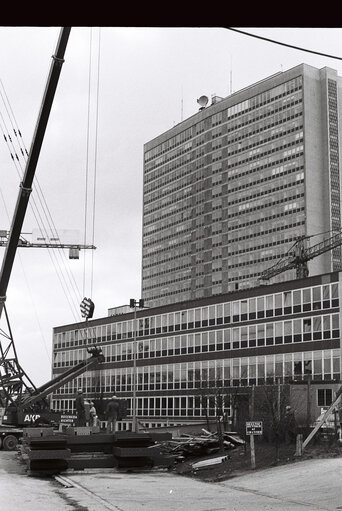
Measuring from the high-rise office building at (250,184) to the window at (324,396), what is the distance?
7745 centimetres

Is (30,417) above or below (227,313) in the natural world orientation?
below

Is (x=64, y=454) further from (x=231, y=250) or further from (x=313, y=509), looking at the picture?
(x=231, y=250)

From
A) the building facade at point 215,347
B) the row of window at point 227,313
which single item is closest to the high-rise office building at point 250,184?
the row of window at point 227,313

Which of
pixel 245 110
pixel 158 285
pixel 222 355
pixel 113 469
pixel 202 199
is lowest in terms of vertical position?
pixel 113 469

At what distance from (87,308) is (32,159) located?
51.5 ft

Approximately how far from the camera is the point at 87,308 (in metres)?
49.6

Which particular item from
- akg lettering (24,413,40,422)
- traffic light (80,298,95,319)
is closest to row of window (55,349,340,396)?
traffic light (80,298,95,319)

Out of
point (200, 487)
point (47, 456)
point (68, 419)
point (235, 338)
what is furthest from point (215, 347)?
point (200, 487)

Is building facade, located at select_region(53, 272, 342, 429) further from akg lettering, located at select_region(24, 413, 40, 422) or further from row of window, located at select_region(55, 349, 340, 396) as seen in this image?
akg lettering, located at select_region(24, 413, 40, 422)

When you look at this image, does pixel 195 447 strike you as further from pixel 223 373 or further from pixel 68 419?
pixel 223 373

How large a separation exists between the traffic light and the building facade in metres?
10.9
